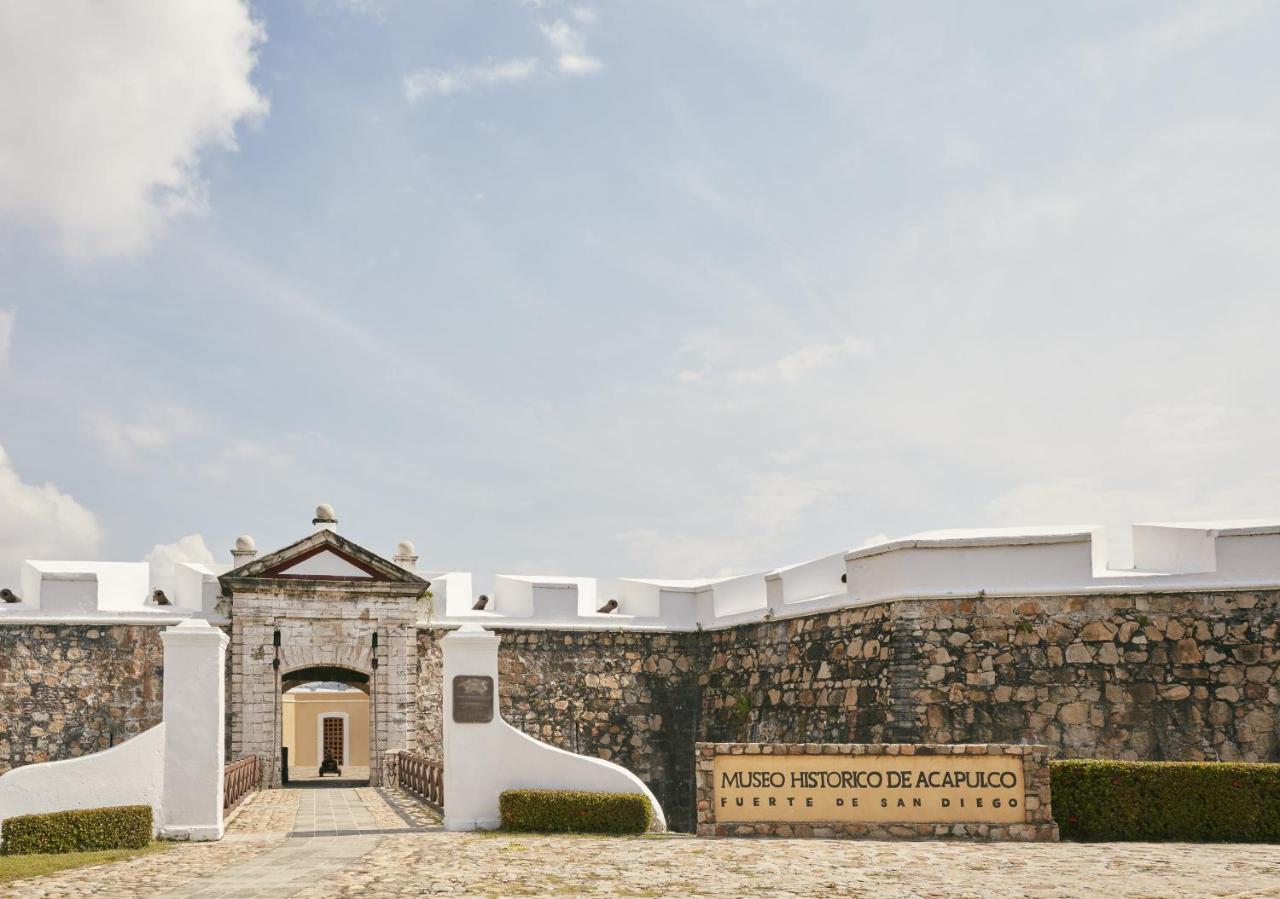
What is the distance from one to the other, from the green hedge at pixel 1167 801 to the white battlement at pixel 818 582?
3057 mm

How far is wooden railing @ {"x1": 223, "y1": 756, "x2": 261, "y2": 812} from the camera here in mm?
12492

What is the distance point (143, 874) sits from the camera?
8.98 meters

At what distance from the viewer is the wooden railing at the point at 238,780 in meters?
12.5

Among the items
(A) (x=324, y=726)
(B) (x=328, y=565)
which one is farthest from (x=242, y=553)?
(A) (x=324, y=726)

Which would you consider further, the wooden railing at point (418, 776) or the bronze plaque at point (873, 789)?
the wooden railing at point (418, 776)

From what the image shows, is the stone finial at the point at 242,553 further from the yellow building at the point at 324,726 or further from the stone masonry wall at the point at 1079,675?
the yellow building at the point at 324,726

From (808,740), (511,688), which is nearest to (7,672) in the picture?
(511,688)

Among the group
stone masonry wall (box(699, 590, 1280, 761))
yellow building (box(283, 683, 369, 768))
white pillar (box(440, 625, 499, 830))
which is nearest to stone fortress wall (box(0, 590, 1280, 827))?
stone masonry wall (box(699, 590, 1280, 761))

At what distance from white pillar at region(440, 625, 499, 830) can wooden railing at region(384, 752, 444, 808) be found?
1391 mm

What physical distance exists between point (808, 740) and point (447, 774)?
589 centimetres


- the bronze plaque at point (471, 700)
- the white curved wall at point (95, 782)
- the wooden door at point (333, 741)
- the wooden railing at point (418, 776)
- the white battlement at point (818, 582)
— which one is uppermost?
the white battlement at point (818, 582)

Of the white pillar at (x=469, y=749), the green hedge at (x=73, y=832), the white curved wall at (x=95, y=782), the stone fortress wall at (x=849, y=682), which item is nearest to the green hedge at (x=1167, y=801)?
the stone fortress wall at (x=849, y=682)

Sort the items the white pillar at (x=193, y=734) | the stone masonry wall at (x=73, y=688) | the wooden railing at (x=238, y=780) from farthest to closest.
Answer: the stone masonry wall at (x=73, y=688), the wooden railing at (x=238, y=780), the white pillar at (x=193, y=734)

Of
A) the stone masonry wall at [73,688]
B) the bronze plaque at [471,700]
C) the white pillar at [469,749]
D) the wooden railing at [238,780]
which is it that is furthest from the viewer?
the stone masonry wall at [73,688]
